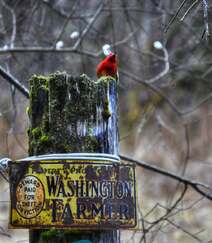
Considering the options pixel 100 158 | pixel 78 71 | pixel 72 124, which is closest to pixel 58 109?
pixel 72 124

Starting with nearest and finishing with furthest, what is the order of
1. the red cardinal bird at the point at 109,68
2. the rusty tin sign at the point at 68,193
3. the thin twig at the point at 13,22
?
the rusty tin sign at the point at 68,193, the red cardinal bird at the point at 109,68, the thin twig at the point at 13,22

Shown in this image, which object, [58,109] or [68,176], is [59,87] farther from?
[68,176]

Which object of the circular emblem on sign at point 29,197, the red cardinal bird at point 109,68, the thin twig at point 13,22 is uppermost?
the thin twig at point 13,22

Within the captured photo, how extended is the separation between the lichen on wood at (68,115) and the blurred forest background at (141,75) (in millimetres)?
1515

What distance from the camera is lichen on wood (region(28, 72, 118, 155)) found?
1.64 m

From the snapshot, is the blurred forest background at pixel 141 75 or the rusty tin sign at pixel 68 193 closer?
the rusty tin sign at pixel 68 193

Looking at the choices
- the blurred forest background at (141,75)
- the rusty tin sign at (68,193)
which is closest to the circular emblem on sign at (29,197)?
the rusty tin sign at (68,193)

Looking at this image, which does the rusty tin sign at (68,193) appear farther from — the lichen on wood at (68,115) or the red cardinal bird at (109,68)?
the red cardinal bird at (109,68)

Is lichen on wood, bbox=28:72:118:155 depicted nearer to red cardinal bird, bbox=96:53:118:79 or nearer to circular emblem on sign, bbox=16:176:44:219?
circular emblem on sign, bbox=16:176:44:219

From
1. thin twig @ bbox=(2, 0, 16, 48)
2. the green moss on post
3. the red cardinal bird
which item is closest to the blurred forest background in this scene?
thin twig @ bbox=(2, 0, 16, 48)

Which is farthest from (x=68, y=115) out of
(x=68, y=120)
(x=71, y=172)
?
(x=71, y=172)

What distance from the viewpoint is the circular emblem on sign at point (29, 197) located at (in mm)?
1601

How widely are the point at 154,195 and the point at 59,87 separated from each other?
6502 mm

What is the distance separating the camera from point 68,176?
5.29ft
